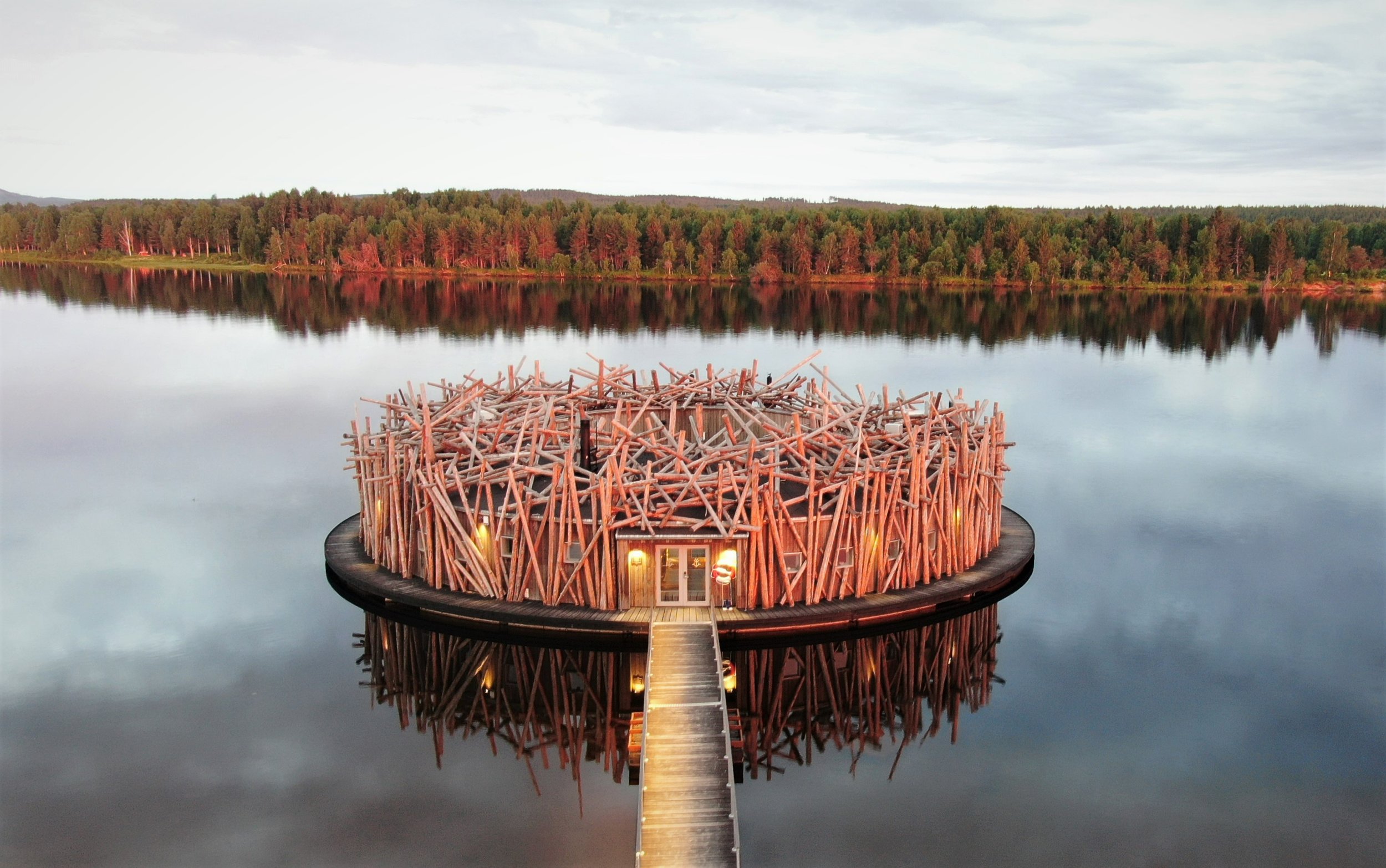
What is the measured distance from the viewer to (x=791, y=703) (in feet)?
75.0

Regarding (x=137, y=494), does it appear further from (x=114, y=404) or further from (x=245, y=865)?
(x=245, y=865)

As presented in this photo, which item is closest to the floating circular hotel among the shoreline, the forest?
the shoreline

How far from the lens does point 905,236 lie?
520 ft

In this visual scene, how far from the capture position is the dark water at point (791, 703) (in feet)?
61.8

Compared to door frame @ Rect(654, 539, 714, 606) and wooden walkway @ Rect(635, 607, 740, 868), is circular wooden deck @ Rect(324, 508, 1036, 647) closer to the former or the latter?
door frame @ Rect(654, 539, 714, 606)

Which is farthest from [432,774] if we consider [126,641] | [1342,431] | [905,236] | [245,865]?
[905,236]

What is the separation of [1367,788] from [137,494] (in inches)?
1623

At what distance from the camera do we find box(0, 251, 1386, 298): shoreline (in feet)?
476

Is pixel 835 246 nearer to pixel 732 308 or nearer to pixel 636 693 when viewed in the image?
pixel 732 308

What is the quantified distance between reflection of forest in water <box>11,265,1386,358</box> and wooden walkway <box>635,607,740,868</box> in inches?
2823

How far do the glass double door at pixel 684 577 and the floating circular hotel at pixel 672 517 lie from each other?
0.14 ft

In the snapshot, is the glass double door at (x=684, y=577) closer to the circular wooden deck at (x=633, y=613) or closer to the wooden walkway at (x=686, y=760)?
the circular wooden deck at (x=633, y=613)

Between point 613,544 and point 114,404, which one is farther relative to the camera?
point 114,404

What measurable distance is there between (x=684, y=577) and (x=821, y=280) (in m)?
132
